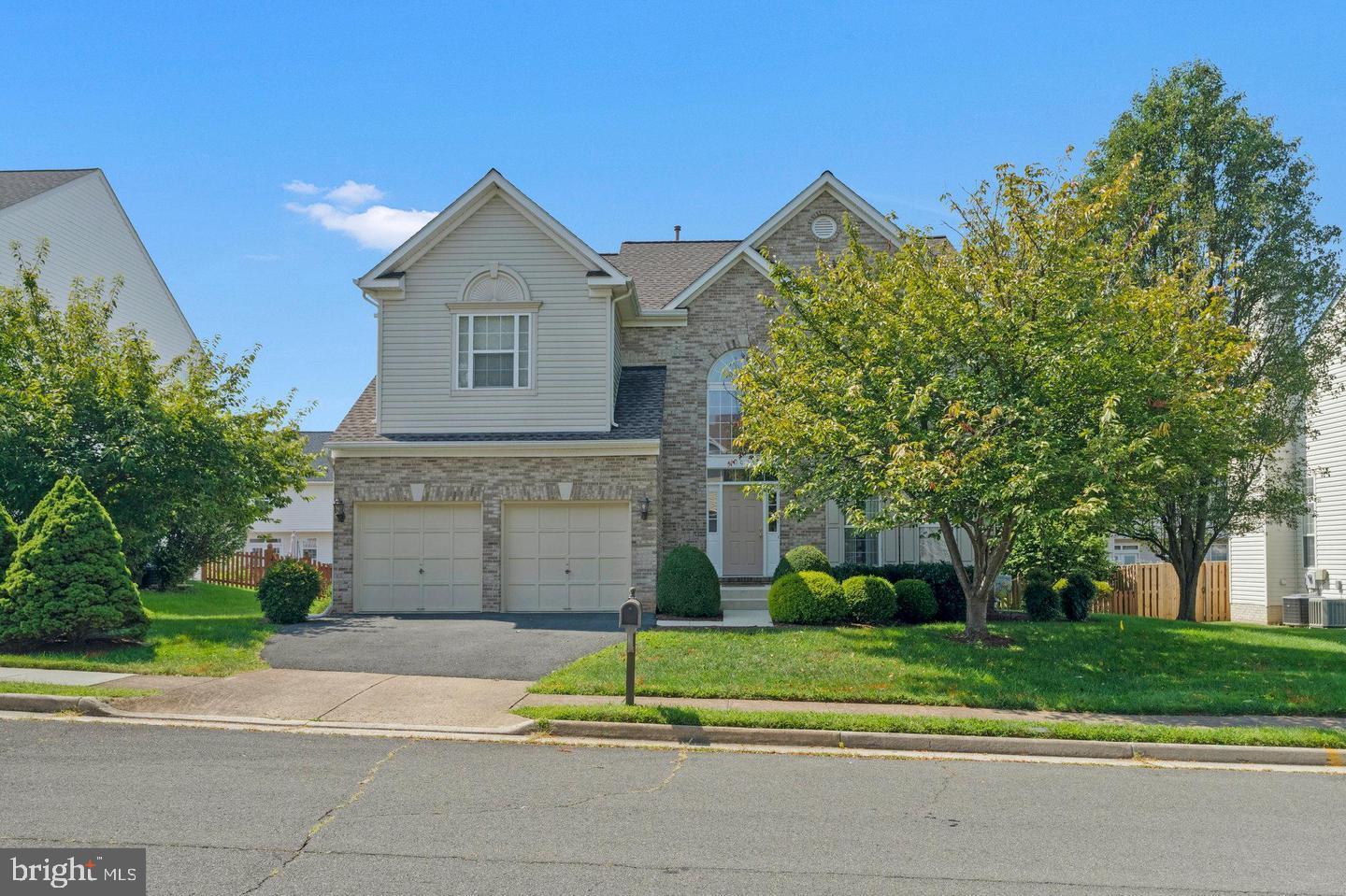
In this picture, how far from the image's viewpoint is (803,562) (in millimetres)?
19859

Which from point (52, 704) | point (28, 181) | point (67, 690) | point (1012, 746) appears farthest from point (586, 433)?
point (28, 181)

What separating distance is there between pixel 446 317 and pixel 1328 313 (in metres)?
18.0

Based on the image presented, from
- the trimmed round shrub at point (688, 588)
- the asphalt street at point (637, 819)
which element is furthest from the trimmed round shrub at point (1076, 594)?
the asphalt street at point (637, 819)

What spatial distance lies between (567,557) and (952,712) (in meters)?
10.1

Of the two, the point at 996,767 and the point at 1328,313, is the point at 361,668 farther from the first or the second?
the point at 1328,313

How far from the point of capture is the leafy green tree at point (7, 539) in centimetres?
1458

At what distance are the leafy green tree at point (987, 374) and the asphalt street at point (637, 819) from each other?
430cm

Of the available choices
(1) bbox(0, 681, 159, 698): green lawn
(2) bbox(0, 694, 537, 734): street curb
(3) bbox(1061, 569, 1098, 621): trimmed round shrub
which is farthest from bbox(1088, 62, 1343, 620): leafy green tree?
(1) bbox(0, 681, 159, 698): green lawn

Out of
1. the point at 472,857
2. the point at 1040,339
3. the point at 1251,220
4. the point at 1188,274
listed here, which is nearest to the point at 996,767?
the point at 472,857

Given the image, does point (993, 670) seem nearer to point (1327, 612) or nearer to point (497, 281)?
point (497, 281)

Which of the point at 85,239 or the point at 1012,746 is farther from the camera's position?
the point at 85,239

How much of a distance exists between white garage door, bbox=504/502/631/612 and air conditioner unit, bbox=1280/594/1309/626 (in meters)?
16.6

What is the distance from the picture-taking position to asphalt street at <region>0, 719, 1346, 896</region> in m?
6.13

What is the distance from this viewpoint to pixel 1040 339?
13.8 metres
